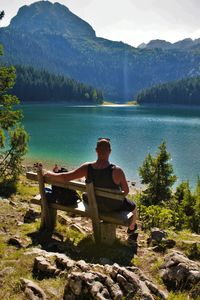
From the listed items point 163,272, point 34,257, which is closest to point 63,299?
point 34,257

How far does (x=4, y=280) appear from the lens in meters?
6.24

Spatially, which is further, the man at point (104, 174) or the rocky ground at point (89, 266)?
the man at point (104, 174)

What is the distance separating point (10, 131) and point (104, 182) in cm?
1779

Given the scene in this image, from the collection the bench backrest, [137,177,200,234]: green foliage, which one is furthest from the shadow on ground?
[137,177,200,234]: green foliage

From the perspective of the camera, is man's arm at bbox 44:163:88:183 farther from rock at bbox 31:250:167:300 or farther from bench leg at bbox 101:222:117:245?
rock at bbox 31:250:167:300

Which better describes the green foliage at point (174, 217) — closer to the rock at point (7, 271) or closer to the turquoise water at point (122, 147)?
the rock at point (7, 271)

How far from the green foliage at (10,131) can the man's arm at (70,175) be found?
40.4 ft

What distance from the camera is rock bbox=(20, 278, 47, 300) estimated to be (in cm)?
564

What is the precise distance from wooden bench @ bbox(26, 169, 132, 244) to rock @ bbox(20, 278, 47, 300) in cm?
316

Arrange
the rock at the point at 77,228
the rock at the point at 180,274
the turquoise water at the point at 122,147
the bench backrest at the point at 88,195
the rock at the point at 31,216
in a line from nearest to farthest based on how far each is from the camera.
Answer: the rock at the point at 180,274 → the bench backrest at the point at 88,195 → the rock at the point at 77,228 → the rock at the point at 31,216 → the turquoise water at the point at 122,147

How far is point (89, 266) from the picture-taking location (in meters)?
6.21

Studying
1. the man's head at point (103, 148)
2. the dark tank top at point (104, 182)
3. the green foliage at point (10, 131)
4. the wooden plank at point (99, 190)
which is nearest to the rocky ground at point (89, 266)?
the dark tank top at point (104, 182)

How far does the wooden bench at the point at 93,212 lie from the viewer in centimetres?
868

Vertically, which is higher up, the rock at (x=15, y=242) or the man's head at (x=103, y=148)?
the man's head at (x=103, y=148)
